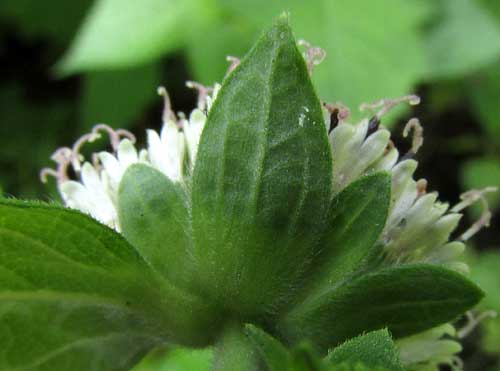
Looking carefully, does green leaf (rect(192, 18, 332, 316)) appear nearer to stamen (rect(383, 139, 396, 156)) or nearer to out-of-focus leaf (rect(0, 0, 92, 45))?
stamen (rect(383, 139, 396, 156))

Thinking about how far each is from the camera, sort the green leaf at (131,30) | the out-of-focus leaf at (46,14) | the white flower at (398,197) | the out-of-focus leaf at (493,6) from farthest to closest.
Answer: the out-of-focus leaf at (46,14) → the out-of-focus leaf at (493,6) → the green leaf at (131,30) → the white flower at (398,197)

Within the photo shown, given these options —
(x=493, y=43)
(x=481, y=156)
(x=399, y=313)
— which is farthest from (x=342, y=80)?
(x=399, y=313)

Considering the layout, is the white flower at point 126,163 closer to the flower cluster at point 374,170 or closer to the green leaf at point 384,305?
the flower cluster at point 374,170

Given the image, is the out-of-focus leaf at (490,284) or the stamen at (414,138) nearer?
the stamen at (414,138)

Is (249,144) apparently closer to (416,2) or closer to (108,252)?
(108,252)

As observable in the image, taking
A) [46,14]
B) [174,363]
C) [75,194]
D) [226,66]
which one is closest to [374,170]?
[75,194]

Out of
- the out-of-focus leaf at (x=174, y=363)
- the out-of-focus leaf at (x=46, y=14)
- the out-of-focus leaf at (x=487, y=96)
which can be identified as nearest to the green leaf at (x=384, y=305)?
the out-of-focus leaf at (x=174, y=363)
